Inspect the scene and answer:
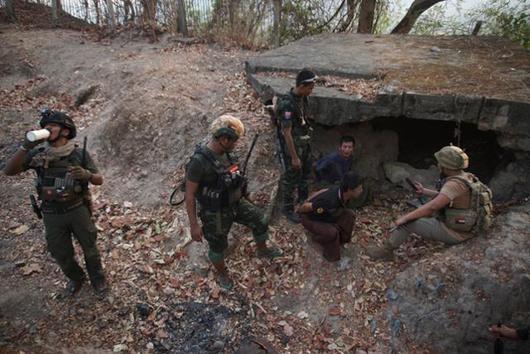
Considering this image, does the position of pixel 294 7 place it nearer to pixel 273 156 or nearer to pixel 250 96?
pixel 250 96

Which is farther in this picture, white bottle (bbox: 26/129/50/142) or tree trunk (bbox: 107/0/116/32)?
tree trunk (bbox: 107/0/116/32)

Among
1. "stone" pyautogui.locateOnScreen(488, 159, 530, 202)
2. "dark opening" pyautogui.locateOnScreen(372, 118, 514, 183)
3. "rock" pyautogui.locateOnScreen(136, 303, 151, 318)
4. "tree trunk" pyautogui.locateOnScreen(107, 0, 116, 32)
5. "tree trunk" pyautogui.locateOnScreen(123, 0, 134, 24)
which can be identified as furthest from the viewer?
"tree trunk" pyautogui.locateOnScreen(123, 0, 134, 24)

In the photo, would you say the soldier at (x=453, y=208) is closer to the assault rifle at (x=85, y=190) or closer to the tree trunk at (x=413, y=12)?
the assault rifle at (x=85, y=190)

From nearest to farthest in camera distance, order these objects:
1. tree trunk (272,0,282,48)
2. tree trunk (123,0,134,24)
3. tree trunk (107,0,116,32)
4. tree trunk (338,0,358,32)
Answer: tree trunk (272,0,282,48)
tree trunk (107,0,116,32)
tree trunk (123,0,134,24)
tree trunk (338,0,358,32)

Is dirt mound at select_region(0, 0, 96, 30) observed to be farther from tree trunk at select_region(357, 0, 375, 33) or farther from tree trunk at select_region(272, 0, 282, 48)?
tree trunk at select_region(357, 0, 375, 33)

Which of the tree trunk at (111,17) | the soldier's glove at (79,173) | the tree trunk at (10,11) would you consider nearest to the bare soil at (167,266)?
the soldier's glove at (79,173)

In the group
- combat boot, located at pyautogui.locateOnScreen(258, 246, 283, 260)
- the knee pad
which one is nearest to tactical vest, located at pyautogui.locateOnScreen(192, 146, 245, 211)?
the knee pad

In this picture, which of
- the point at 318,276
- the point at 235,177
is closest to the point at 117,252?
the point at 235,177

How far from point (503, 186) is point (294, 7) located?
8614 mm

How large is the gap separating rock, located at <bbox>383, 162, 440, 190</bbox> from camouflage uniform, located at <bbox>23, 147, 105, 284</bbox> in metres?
4.22

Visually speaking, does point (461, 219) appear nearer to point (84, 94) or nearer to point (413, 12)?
point (84, 94)

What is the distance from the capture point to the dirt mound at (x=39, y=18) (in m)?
10.8

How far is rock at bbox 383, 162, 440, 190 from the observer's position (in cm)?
596

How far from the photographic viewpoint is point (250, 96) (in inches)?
273
